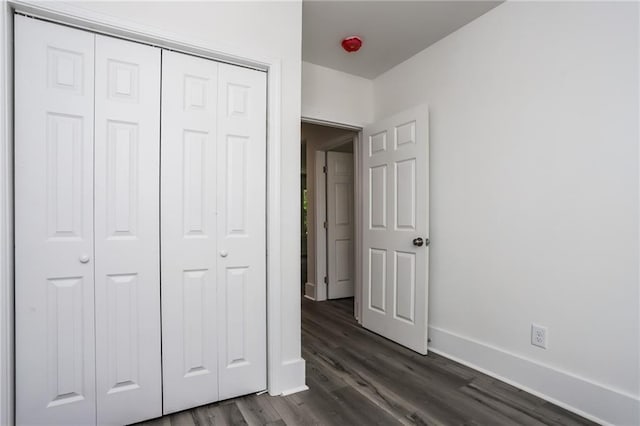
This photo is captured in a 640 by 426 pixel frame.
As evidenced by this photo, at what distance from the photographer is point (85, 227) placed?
1575mm

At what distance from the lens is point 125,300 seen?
5.42ft

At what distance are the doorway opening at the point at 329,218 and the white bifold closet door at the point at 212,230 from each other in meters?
2.34

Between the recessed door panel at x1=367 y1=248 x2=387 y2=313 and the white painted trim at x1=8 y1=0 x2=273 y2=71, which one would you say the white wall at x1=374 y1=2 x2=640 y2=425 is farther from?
the white painted trim at x1=8 y1=0 x2=273 y2=71

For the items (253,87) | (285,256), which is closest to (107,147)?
(253,87)

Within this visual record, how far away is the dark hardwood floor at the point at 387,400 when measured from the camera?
1.71 m

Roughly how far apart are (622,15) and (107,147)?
268cm

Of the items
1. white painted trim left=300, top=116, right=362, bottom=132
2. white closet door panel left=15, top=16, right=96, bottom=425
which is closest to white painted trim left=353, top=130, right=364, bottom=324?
white painted trim left=300, top=116, right=362, bottom=132

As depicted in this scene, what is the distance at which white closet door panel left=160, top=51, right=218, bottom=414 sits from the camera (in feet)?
5.71

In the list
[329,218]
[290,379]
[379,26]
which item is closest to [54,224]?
[290,379]

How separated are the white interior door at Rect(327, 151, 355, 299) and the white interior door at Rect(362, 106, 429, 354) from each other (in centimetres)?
115

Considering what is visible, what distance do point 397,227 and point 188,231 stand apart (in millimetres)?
1753

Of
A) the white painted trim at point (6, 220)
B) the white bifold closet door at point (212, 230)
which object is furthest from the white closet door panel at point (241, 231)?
the white painted trim at point (6, 220)

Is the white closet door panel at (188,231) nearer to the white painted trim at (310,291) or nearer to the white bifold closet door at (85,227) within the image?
the white bifold closet door at (85,227)

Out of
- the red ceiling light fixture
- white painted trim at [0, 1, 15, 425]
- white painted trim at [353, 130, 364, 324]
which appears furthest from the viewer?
white painted trim at [353, 130, 364, 324]
